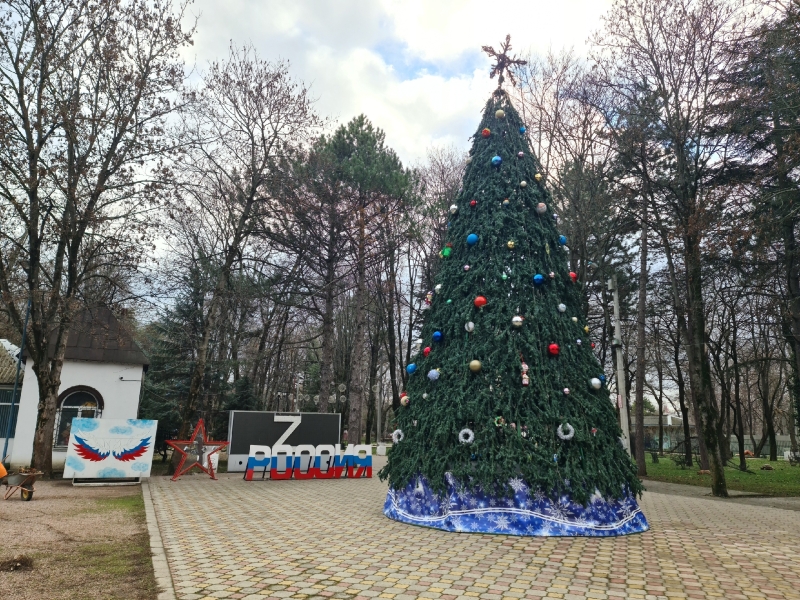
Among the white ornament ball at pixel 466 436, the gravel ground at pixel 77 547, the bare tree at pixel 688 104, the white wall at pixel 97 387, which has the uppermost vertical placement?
the bare tree at pixel 688 104

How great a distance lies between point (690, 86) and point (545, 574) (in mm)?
14284

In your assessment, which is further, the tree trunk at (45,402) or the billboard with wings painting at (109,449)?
the tree trunk at (45,402)

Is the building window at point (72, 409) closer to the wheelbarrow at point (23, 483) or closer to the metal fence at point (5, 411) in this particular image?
the metal fence at point (5, 411)

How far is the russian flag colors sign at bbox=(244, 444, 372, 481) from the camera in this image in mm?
16438

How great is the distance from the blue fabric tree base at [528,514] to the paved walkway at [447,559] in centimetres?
19

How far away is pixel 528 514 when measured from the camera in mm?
7270

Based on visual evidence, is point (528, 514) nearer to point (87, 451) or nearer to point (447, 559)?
point (447, 559)

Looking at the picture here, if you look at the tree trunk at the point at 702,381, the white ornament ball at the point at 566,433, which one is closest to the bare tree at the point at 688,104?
the tree trunk at the point at 702,381

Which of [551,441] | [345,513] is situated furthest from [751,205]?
[345,513]

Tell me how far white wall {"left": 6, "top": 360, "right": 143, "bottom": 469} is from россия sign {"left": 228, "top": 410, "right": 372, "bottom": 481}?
17.0ft

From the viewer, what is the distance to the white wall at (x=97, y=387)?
18766mm

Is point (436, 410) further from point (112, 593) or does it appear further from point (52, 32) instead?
point (52, 32)

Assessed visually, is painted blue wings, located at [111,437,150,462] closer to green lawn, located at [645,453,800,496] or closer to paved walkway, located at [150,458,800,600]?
paved walkway, located at [150,458,800,600]

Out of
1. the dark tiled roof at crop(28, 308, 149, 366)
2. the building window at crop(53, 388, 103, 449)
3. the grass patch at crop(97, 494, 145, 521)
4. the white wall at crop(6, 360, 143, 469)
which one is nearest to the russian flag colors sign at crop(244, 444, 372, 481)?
the grass patch at crop(97, 494, 145, 521)
